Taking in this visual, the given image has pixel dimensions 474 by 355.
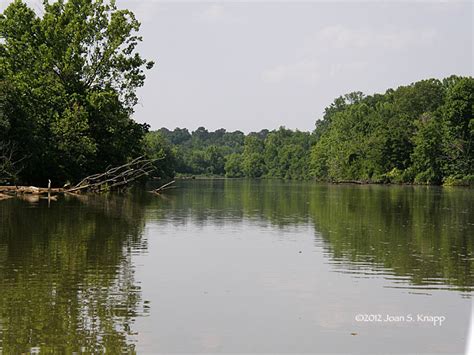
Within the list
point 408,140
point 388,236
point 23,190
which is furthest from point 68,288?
point 408,140

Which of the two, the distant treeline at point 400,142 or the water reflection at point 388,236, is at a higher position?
the distant treeline at point 400,142

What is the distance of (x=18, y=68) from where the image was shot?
55312mm

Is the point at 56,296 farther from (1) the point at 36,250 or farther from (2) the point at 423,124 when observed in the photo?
(2) the point at 423,124

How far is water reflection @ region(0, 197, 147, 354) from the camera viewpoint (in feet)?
30.8

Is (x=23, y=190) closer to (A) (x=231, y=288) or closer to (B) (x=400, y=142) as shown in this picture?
(A) (x=231, y=288)

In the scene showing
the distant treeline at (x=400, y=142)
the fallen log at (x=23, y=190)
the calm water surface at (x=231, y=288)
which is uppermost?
→ the distant treeline at (x=400, y=142)

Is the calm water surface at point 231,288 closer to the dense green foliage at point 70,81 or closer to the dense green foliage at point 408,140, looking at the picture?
the dense green foliage at point 70,81

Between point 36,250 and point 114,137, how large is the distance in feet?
133

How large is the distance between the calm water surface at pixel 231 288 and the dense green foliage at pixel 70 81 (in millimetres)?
26833

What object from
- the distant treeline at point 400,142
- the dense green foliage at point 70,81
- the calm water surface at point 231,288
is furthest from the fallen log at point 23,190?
the distant treeline at point 400,142

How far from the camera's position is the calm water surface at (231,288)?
31.7 ft

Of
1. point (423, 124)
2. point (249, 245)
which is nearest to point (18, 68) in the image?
point (249, 245)

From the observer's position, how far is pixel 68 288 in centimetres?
1280

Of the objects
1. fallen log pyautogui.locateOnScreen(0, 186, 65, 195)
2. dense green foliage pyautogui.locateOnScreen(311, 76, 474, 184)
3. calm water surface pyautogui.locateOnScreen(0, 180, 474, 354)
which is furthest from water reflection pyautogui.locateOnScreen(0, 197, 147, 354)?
dense green foliage pyautogui.locateOnScreen(311, 76, 474, 184)
